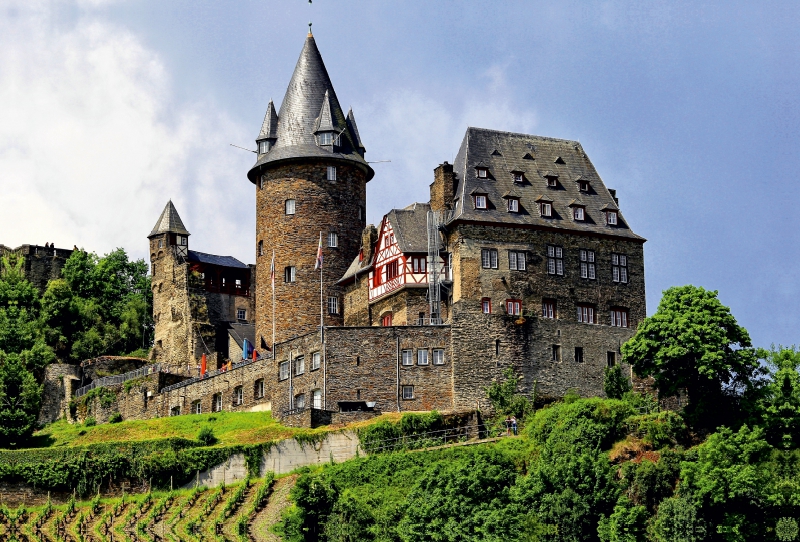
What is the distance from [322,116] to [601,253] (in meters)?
18.4

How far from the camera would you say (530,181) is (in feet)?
289

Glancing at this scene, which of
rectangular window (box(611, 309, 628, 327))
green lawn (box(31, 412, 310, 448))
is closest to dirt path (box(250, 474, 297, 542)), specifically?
green lawn (box(31, 412, 310, 448))

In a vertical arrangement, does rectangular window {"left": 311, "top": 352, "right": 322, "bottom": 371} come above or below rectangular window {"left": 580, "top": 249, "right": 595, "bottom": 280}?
below

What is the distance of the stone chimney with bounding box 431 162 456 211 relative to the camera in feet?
282

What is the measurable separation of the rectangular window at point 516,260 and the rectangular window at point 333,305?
40.8 feet

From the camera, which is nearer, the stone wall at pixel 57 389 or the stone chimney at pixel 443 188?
the stone chimney at pixel 443 188

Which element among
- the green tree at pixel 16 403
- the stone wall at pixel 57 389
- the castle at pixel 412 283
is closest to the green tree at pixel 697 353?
the castle at pixel 412 283

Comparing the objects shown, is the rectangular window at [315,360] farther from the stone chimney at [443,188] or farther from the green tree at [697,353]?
the green tree at [697,353]

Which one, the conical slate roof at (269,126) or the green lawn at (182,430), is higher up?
the conical slate roof at (269,126)

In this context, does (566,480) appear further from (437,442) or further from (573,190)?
(573,190)

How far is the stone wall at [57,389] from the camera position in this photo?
100625 millimetres

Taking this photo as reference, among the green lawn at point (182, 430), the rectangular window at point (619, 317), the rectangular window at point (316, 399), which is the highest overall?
the rectangular window at point (619, 317)

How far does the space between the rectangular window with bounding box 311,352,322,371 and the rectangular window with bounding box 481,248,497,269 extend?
9.52m

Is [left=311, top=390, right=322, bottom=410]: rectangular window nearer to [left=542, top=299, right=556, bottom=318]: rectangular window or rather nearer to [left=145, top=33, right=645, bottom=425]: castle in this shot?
[left=145, top=33, right=645, bottom=425]: castle
